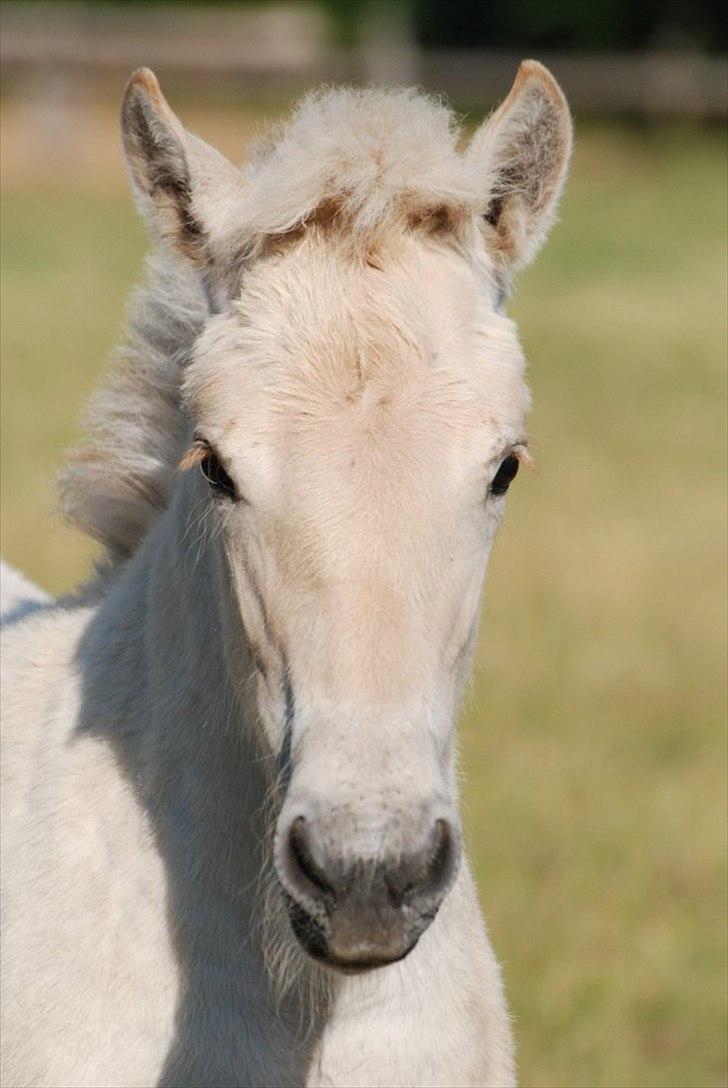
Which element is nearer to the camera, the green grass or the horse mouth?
the horse mouth

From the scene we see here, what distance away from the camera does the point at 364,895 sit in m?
2.26

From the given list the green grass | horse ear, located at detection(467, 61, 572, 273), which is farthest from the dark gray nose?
the green grass

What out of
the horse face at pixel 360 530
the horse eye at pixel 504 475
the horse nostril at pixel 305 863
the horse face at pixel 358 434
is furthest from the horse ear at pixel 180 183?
the horse nostril at pixel 305 863

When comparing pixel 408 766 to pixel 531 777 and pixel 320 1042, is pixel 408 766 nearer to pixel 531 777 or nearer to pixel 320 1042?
pixel 320 1042

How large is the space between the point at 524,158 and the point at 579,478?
9.25m

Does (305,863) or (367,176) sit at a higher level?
(367,176)

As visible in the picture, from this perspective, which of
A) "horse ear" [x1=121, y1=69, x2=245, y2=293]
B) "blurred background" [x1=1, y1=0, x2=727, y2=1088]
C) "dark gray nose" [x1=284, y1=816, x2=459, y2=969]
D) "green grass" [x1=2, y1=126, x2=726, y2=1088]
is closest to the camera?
"dark gray nose" [x1=284, y1=816, x2=459, y2=969]

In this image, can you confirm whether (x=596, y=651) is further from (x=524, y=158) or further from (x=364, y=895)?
(x=364, y=895)

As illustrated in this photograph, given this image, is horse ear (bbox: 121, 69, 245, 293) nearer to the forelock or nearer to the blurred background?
the forelock

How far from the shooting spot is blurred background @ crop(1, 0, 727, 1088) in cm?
520

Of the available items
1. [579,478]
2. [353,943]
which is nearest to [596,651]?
[579,478]

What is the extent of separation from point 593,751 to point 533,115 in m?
4.48

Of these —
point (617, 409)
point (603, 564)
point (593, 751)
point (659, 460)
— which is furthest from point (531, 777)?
point (617, 409)

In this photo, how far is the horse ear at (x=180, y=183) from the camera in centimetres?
282
